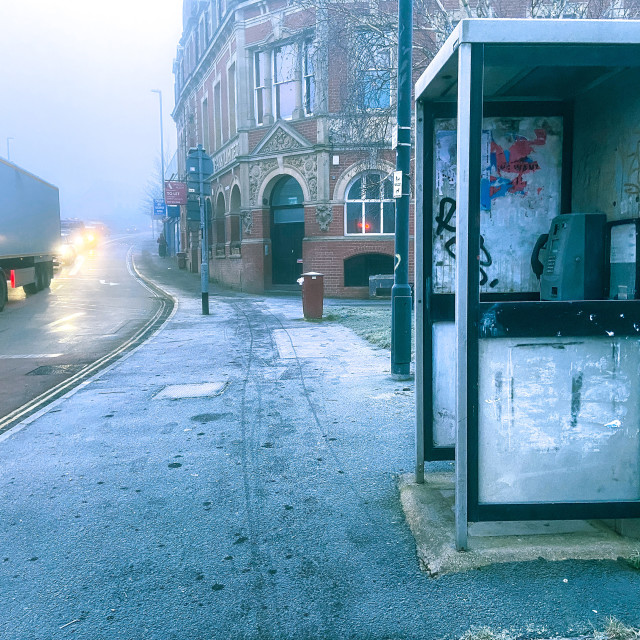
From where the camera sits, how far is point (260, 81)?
23906 millimetres

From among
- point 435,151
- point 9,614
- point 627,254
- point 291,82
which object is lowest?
point 9,614

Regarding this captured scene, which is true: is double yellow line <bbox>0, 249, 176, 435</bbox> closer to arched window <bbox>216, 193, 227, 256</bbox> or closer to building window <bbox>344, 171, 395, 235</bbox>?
building window <bbox>344, 171, 395, 235</bbox>

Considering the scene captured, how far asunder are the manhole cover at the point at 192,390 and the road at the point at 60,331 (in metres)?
1.62

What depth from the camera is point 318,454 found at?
526 centimetres

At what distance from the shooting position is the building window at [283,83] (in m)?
22.6

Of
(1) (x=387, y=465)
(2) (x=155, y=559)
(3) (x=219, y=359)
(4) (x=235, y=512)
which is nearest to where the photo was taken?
(2) (x=155, y=559)

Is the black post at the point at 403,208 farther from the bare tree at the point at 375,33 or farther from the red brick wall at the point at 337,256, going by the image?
the red brick wall at the point at 337,256

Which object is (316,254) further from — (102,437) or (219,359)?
(102,437)

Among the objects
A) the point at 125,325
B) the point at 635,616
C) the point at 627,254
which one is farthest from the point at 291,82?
the point at 635,616

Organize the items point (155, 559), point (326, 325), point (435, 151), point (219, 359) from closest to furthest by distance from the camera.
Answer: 1. point (155, 559)
2. point (435, 151)
3. point (219, 359)
4. point (326, 325)

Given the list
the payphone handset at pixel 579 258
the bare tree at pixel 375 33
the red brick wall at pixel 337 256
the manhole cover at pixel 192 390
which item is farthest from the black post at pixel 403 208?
the red brick wall at pixel 337 256

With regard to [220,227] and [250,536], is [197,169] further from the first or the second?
[220,227]

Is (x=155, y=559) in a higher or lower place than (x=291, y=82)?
lower

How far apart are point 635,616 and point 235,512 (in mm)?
A: 2372
